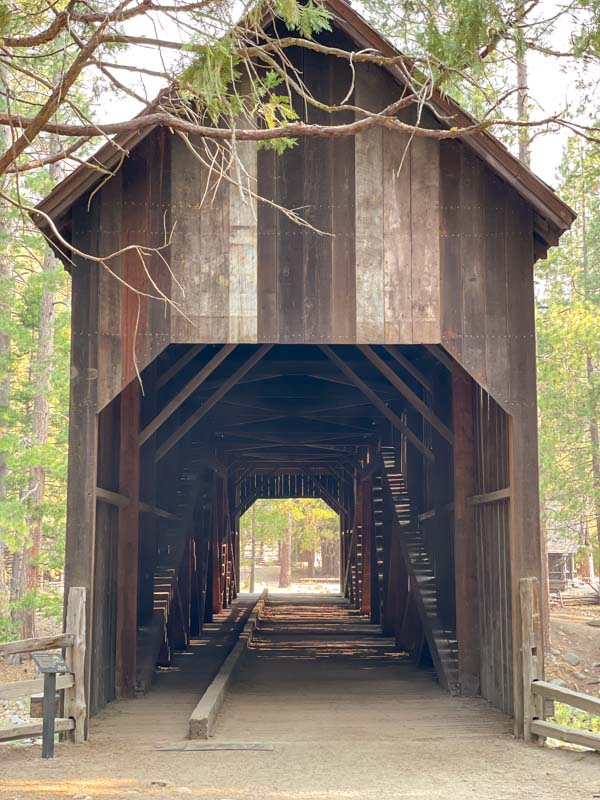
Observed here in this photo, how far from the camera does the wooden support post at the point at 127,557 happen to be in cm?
1053

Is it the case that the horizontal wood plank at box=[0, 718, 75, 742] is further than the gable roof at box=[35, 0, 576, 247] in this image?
No

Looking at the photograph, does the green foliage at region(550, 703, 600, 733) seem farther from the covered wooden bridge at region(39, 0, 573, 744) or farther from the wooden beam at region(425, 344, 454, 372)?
the wooden beam at region(425, 344, 454, 372)

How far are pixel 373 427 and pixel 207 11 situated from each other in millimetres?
11572

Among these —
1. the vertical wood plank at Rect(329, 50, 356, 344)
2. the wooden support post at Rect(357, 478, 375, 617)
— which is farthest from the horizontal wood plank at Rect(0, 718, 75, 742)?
the wooden support post at Rect(357, 478, 375, 617)

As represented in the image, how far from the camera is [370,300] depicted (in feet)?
28.7

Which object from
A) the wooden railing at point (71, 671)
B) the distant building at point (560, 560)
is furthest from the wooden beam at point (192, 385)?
the distant building at point (560, 560)

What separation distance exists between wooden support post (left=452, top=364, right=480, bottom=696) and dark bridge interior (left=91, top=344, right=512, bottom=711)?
0.05 ft

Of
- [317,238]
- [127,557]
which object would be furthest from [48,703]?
[317,238]

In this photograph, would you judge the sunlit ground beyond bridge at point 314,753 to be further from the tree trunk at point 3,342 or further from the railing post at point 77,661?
the tree trunk at point 3,342

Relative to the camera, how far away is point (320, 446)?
19766mm

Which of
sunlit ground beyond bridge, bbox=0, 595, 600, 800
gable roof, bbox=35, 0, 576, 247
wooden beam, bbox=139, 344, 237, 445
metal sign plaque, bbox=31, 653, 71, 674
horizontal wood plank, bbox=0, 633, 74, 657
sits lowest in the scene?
sunlit ground beyond bridge, bbox=0, 595, 600, 800

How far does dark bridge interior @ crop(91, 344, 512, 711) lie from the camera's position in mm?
10039

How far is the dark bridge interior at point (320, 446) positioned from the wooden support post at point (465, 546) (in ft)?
0.05

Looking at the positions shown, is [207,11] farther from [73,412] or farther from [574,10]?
[73,412]
